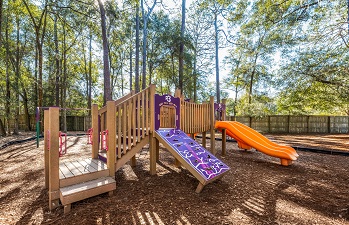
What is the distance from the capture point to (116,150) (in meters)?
3.58

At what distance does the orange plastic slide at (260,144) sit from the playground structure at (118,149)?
1.83 m

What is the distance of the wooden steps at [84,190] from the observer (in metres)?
2.41

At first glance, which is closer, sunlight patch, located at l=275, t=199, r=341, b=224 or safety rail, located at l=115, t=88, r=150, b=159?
sunlight patch, located at l=275, t=199, r=341, b=224

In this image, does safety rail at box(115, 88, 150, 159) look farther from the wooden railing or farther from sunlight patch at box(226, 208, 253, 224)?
sunlight patch at box(226, 208, 253, 224)

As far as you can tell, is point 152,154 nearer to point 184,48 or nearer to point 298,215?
point 298,215

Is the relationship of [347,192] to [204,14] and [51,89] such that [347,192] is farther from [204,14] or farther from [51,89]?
[51,89]

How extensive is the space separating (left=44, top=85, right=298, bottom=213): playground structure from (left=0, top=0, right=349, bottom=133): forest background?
3493 mm

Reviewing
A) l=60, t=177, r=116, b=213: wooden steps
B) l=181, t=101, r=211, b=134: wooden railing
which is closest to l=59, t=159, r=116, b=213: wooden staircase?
l=60, t=177, r=116, b=213: wooden steps

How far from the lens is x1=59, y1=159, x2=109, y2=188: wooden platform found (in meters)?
2.71

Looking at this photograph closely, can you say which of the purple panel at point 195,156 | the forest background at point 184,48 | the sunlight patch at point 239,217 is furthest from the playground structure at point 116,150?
the forest background at point 184,48

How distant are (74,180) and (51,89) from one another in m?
15.3

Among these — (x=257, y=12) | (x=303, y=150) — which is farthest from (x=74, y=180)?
(x=257, y=12)

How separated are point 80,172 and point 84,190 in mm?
421

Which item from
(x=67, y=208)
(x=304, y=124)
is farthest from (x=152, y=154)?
(x=304, y=124)
